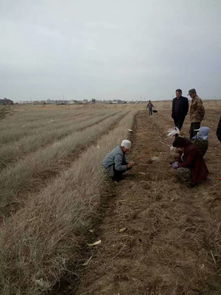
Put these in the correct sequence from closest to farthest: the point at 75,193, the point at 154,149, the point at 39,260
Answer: the point at 39,260 → the point at 75,193 → the point at 154,149

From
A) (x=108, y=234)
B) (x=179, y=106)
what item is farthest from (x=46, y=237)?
(x=179, y=106)

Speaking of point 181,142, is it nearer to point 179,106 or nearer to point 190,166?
point 190,166

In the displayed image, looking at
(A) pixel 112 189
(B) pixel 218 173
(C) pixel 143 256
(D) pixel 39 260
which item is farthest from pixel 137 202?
(B) pixel 218 173

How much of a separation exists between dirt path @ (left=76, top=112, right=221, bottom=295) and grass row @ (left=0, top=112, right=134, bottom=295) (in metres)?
0.27

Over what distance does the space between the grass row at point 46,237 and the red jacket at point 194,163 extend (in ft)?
6.35

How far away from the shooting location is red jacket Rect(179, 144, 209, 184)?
5.45 m

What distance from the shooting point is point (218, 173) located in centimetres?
628

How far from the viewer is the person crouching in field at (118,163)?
5793 mm

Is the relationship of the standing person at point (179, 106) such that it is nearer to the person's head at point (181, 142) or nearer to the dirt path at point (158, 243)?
the person's head at point (181, 142)

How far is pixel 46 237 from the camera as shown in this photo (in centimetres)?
327

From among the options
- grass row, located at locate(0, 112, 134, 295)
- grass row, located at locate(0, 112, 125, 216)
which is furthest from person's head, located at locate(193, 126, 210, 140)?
grass row, located at locate(0, 112, 125, 216)

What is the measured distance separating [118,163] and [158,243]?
256cm

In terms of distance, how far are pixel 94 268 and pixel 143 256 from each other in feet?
1.94

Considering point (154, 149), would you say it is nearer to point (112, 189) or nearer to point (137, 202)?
point (112, 189)
